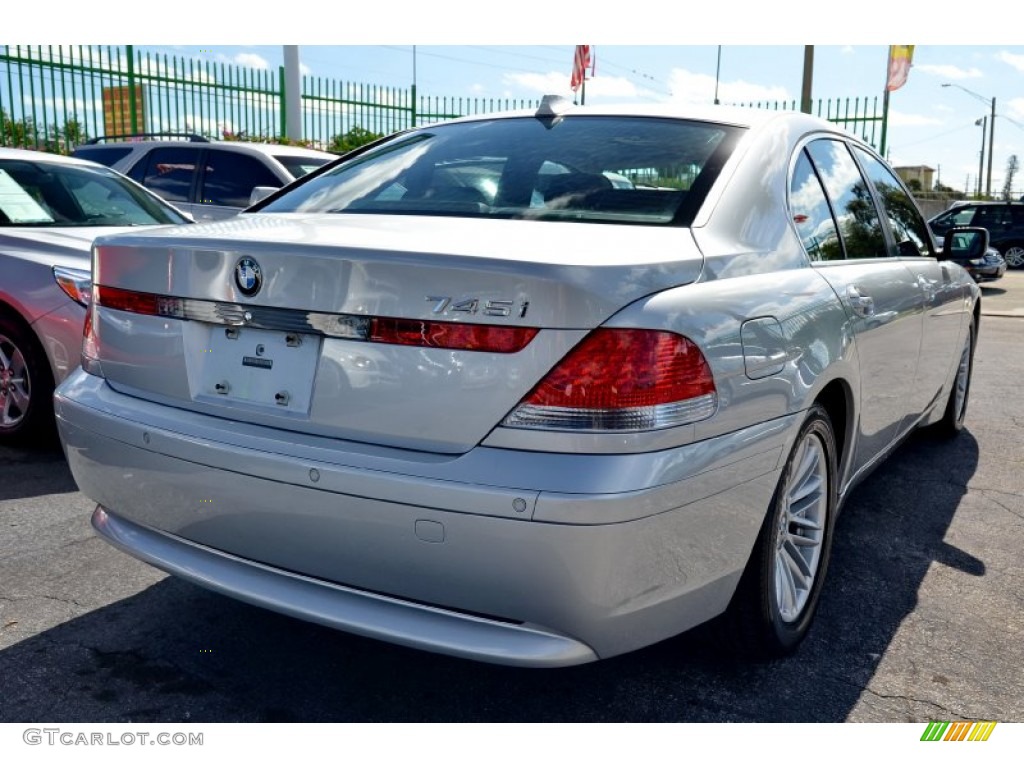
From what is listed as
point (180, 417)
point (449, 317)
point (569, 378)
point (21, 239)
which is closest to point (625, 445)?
point (569, 378)

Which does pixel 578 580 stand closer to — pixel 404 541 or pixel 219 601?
pixel 404 541

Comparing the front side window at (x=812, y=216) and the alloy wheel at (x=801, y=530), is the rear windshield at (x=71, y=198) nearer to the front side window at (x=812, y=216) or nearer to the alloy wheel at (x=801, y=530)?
the front side window at (x=812, y=216)

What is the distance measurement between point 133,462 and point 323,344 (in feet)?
2.23

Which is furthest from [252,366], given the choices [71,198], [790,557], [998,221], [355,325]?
[998,221]

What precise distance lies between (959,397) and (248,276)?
4.51 meters

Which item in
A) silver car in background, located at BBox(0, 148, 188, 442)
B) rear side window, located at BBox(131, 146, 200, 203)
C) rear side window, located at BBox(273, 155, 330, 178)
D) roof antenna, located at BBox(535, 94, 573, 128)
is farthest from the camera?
rear side window, located at BBox(131, 146, 200, 203)

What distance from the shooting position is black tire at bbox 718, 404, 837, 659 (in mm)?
2615

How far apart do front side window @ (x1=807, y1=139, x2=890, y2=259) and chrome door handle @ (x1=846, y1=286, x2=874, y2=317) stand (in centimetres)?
20

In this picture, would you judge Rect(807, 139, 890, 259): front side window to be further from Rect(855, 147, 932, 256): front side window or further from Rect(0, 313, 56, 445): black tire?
Rect(0, 313, 56, 445): black tire

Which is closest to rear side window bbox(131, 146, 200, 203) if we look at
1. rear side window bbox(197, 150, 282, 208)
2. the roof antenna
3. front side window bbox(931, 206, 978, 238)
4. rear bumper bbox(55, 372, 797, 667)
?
rear side window bbox(197, 150, 282, 208)

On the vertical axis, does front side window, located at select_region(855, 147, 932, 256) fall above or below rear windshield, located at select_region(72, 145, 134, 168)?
below

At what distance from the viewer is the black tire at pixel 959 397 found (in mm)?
5402
